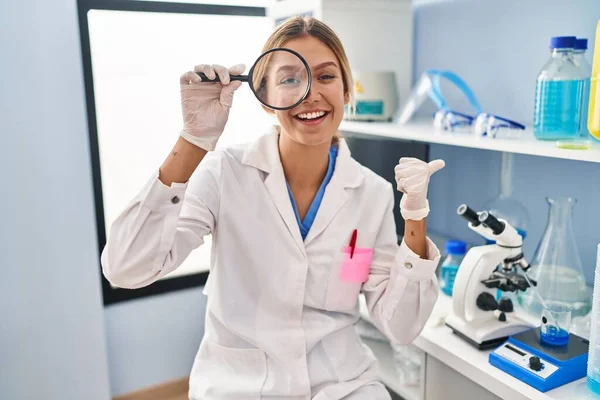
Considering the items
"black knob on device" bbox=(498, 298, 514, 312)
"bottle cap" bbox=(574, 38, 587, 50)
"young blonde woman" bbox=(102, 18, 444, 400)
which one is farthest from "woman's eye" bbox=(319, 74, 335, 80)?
"black knob on device" bbox=(498, 298, 514, 312)

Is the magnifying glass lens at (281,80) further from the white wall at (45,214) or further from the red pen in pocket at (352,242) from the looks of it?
the white wall at (45,214)

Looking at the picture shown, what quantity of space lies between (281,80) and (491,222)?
670 mm

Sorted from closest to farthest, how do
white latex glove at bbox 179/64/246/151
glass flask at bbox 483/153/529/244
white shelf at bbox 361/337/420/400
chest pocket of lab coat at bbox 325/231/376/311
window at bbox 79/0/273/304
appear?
white latex glove at bbox 179/64/246/151 < chest pocket of lab coat at bbox 325/231/376/311 < white shelf at bbox 361/337/420/400 < glass flask at bbox 483/153/529/244 < window at bbox 79/0/273/304

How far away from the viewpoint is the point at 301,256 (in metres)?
1.35

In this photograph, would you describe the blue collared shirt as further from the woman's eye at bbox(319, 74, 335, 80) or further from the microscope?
the microscope

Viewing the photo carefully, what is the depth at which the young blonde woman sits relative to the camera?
1312 mm

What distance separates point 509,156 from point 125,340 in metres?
1.77

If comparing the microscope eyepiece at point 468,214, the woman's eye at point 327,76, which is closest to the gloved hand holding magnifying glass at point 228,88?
the woman's eye at point 327,76

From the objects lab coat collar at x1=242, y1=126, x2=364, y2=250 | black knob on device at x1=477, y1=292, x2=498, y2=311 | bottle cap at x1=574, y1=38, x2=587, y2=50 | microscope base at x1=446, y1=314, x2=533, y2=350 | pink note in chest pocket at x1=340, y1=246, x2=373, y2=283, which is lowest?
microscope base at x1=446, y1=314, x2=533, y2=350

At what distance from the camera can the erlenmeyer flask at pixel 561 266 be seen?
4.97 feet

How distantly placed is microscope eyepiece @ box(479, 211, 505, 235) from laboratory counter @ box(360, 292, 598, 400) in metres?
0.32

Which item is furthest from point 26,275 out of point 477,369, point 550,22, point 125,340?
point 550,22

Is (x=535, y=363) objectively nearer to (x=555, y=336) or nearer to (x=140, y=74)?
(x=555, y=336)

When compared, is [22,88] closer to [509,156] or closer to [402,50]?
[402,50]
